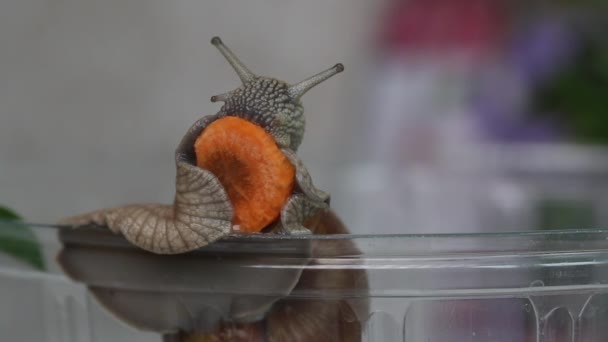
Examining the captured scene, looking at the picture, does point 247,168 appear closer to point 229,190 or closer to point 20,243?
point 229,190

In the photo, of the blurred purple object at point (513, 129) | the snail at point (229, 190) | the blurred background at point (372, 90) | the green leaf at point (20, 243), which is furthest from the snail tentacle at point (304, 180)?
the blurred purple object at point (513, 129)

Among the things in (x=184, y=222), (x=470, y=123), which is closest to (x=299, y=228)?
(x=184, y=222)

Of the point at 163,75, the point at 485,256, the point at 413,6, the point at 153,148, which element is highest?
the point at 413,6

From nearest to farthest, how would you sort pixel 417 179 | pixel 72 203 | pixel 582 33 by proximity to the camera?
pixel 72 203, pixel 417 179, pixel 582 33

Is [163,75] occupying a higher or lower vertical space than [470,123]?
higher

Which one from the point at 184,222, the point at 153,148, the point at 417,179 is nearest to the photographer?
the point at 184,222

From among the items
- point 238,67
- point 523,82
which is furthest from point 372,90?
point 238,67

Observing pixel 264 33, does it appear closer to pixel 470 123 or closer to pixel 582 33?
pixel 470 123
